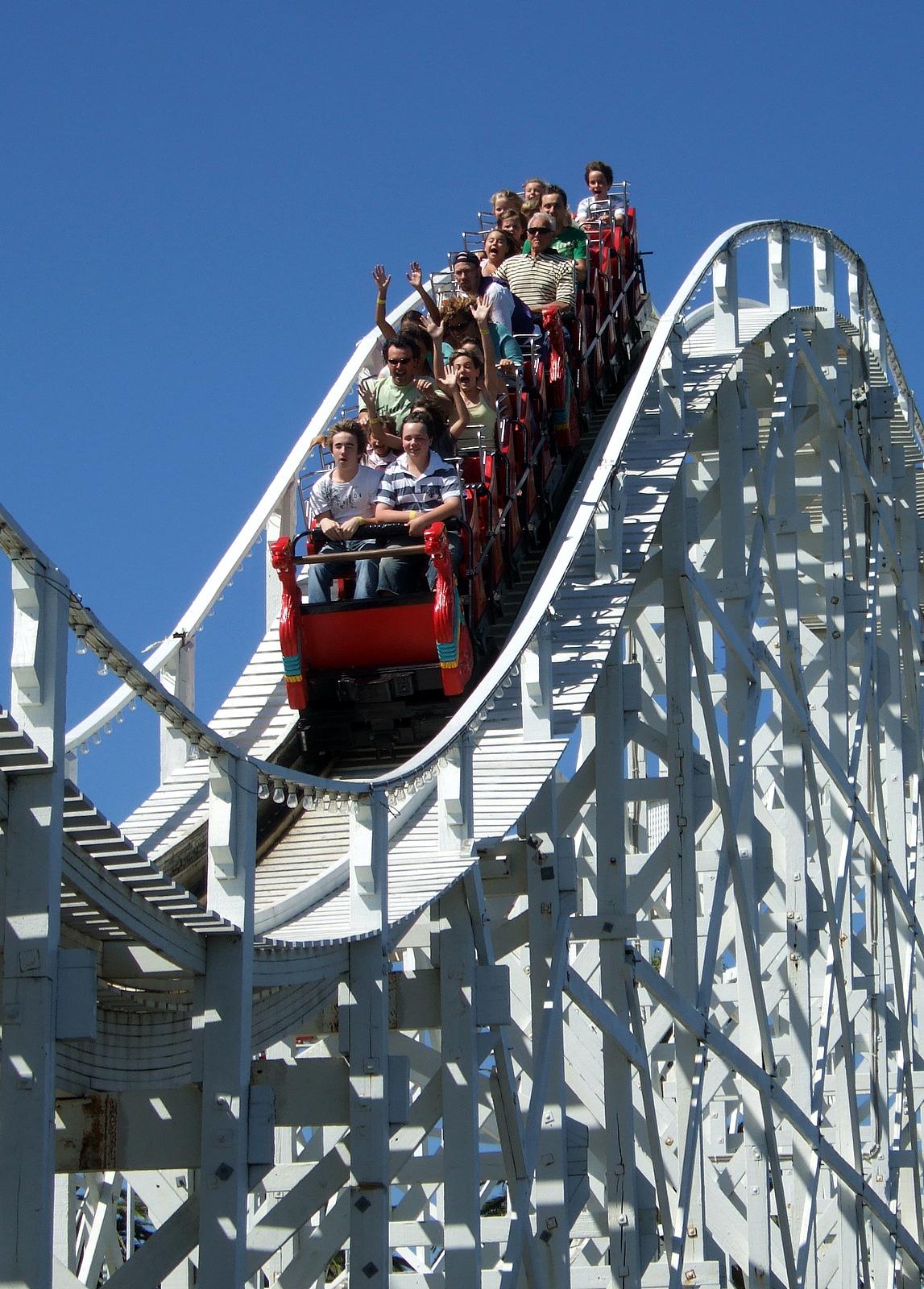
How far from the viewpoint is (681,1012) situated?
11664mm

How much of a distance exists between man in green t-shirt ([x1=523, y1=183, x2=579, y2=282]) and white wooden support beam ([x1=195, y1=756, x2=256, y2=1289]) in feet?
27.8

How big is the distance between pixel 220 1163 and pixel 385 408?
257 inches

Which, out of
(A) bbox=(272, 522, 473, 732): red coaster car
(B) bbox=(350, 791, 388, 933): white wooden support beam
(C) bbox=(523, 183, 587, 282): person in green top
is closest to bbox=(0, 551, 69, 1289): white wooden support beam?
(B) bbox=(350, 791, 388, 933): white wooden support beam

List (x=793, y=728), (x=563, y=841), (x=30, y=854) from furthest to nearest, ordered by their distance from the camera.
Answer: (x=793, y=728), (x=563, y=841), (x=30, y=854)

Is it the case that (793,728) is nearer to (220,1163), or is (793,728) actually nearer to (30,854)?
(220,1163)

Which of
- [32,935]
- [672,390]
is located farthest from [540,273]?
[32,935]

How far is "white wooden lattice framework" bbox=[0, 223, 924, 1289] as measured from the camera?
625cm

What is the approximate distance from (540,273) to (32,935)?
30.7ft

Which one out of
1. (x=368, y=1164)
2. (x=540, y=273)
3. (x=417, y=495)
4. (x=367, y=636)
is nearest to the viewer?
(x=368, y=1164)

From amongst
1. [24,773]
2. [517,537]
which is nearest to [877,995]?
[517,537]

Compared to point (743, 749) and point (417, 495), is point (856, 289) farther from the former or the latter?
point (417, 495)

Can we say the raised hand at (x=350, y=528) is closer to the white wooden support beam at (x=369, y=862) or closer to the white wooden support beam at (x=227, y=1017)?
the white wooden support beam at (x=369, y=862)

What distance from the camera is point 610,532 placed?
439 inches

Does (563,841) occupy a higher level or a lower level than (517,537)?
lower
